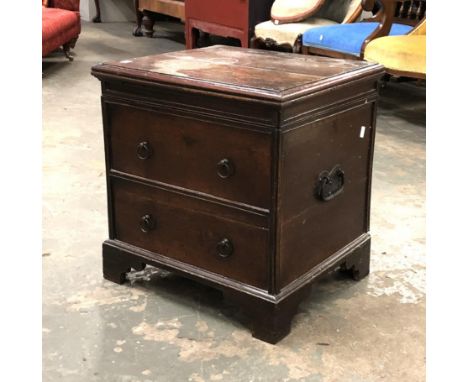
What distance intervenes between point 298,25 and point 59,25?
1.99m

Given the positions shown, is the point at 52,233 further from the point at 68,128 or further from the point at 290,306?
the point at 68,128

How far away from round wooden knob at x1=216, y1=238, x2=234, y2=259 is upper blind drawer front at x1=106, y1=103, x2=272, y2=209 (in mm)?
121

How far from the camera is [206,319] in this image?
5.86 ft

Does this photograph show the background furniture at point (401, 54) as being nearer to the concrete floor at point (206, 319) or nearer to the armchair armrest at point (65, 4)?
the concrete floor at point (206, 319)

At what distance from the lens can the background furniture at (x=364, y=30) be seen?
12.0ft

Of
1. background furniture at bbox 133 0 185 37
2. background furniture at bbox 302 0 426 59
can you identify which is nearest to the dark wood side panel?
background furniture at bbox 302 0 426 59

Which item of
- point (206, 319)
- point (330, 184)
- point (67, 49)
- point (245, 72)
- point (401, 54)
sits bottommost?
point (206, 319)

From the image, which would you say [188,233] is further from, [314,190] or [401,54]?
[401,54]

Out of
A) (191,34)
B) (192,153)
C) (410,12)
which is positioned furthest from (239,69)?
(191,34)

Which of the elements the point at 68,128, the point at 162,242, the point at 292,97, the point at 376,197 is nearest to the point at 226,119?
the point at 292,97

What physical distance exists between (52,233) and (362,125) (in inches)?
45.6
